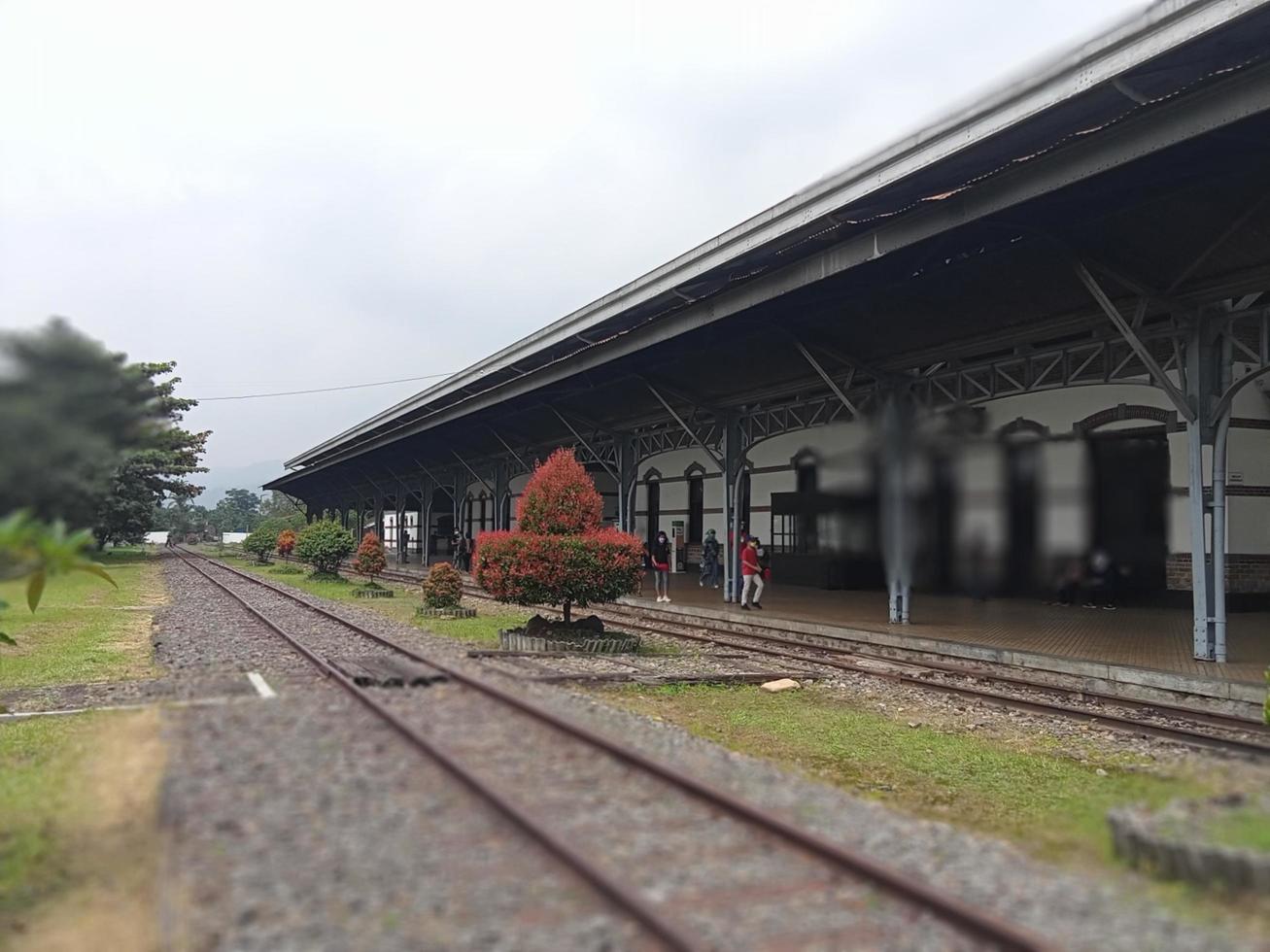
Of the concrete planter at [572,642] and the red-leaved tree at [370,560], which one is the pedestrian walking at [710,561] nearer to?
the red-leaved tree at [370,560]

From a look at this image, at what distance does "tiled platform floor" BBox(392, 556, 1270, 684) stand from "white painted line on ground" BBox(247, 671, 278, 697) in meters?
9.32

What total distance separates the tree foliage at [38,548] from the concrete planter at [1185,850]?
4623 mm

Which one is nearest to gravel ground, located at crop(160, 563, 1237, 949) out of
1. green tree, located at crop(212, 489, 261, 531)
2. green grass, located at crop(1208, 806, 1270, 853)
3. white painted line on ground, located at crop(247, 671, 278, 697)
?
green grass, located at crop(1208, 806, 1270, 853)

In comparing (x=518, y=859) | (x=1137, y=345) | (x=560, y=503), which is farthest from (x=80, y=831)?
(x=1137, y=345)

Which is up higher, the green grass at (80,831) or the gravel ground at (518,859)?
the gravel ground at (518,859)

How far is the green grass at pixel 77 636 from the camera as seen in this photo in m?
11.3

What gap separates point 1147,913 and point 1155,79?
25.8ft

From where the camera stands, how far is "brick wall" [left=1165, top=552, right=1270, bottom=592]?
16609 millimetres

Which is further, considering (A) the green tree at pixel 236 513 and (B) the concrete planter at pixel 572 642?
(A) the green tree at pixel 236 513

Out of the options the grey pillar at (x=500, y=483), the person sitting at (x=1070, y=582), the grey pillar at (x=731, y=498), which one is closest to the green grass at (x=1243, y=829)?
the person sitting at (x=1070, y=582)

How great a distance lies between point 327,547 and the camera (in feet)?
106

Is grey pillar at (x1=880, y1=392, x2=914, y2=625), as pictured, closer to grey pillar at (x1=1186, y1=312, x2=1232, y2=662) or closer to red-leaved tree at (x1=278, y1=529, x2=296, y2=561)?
grey pillar at (x1=1186, y1=312, x2=1232, y2=662)

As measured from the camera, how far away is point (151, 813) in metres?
4.97

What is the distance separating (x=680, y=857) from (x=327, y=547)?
98.0ft
